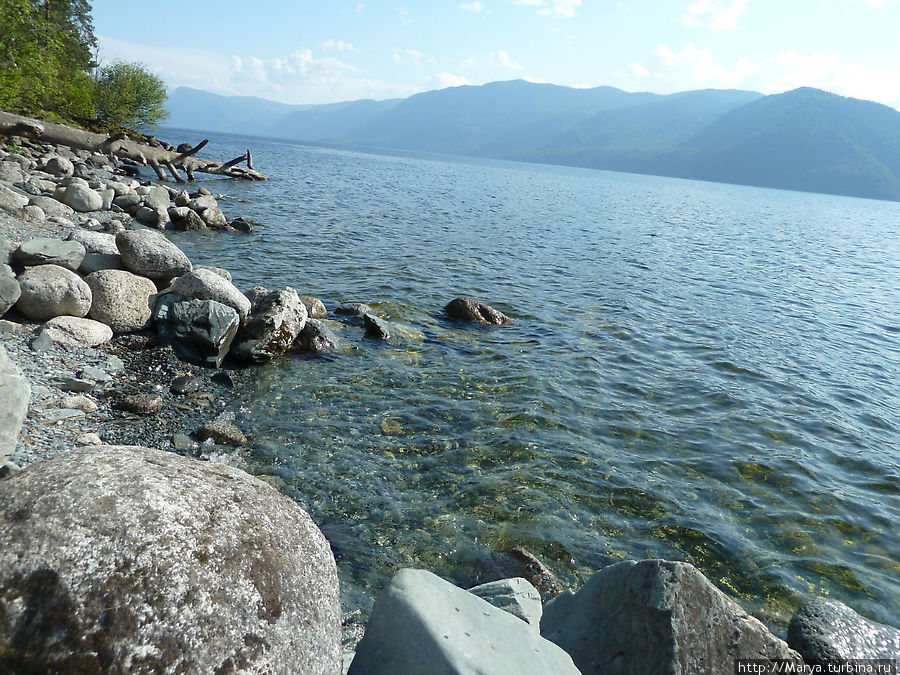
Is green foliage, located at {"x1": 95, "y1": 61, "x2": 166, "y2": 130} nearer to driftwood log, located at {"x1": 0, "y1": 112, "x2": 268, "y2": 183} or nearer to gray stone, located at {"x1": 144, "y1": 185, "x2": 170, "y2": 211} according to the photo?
driftwood log, located at {"x1": 0, "y1": 112, "x2": 268, "y2": 183}

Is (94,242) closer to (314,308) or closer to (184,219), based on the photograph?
(314,308)

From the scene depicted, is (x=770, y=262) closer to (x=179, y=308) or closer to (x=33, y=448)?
(x=179, y=308)

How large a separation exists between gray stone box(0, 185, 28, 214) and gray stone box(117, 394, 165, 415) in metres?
14.1

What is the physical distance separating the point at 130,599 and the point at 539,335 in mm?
13372

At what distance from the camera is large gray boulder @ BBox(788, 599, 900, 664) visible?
188 inches

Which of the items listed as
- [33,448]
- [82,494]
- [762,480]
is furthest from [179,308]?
[762,480]

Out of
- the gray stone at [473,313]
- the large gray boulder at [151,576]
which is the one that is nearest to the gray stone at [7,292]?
the large gray boulder at [151,576]

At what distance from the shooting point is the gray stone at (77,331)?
968 cm

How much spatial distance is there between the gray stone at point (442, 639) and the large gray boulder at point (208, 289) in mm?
9195

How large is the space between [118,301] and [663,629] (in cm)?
1167

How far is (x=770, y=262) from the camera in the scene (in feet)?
113

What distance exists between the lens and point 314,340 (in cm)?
1255

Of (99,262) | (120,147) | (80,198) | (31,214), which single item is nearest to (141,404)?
(99,262)

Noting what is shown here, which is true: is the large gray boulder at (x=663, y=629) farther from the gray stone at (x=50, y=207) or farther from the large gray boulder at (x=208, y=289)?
the gray stone at (x=50, y=207)
